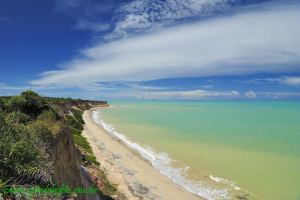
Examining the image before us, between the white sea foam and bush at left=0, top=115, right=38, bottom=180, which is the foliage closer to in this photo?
bush at left=0, top=115, right=38, bottom=180

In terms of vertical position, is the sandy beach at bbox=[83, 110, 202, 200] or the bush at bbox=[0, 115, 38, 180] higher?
the bush at bbox=[0, 115, 38, 180]

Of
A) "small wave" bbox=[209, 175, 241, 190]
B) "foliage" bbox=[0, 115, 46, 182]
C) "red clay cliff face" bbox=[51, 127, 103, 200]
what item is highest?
"foliage" bbox=[0, 115, 46, 182]

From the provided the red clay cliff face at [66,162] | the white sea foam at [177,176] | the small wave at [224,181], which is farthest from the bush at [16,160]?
the small wave at [224,181]

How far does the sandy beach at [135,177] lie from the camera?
681 inches

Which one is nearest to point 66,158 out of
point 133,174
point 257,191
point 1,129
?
point 1,129

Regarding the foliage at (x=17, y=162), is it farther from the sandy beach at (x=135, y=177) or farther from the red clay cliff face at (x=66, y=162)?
the sandy beach at (x=135, y=177)

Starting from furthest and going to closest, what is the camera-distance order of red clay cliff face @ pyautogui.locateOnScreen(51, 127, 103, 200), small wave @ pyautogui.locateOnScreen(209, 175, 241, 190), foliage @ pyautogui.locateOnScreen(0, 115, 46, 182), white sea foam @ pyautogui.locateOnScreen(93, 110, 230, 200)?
small wave @ pyautogui.locateOnScreen(209, 175, 241, 190) → white sea foam @ pyautogui.locateOnScreen(93, 110, 230, 200) → red clay cliff face @ pyautogui.locateOnScreen(51, 127, 103, 200) → foliage @ pyautogui.locateOnScreen(0, 115, 46, 182)

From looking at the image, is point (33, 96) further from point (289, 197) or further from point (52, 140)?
point (289, 197)

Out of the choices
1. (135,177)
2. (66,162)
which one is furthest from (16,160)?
(135,177)

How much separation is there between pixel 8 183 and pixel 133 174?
1693 cm

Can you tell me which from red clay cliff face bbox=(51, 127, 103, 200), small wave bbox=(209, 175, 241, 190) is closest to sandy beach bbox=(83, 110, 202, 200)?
small wave bbox=(209, 175, 241, 190)

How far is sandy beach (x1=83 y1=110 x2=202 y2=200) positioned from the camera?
17.3 metres

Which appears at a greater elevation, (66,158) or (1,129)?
(1,129)

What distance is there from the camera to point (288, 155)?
93.2ft
